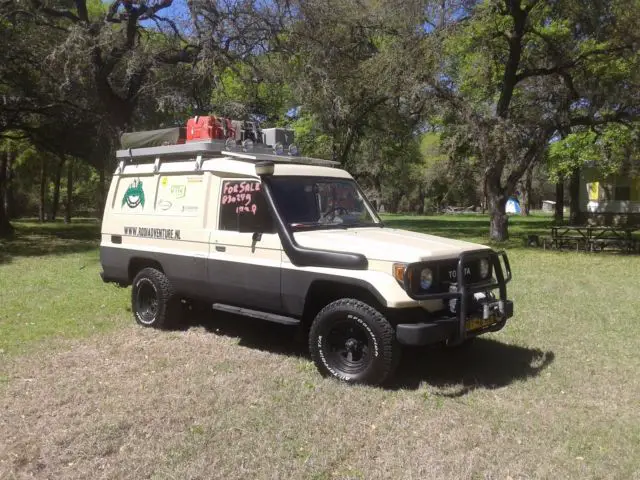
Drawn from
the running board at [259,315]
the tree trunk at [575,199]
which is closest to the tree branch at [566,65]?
the tree trunk at [575,199]

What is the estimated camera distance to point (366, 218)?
703 cm

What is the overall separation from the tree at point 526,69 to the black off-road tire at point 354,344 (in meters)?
13.5

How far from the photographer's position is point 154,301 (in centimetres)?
786

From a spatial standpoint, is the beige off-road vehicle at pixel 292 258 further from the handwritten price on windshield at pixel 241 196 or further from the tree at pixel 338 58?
the tree at pixel 338 58

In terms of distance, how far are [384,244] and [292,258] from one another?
0.94 meters

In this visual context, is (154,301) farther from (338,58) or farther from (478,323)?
(338,58)

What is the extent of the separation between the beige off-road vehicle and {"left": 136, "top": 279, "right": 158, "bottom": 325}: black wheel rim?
0.6 inches

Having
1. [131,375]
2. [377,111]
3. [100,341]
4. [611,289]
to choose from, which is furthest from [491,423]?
[377,111]

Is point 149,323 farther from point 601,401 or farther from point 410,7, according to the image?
point 410,7

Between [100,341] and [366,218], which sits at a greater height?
[366,218]

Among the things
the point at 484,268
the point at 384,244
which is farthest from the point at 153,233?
the point at 484,268

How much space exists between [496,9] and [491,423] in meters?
17.1

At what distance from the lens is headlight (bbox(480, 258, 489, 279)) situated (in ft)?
19.9

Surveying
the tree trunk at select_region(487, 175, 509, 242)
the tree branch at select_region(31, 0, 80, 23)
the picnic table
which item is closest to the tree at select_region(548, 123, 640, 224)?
the tree trunk at select_region(487, 175, 509, 242)
